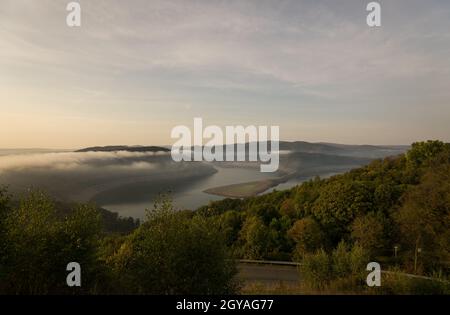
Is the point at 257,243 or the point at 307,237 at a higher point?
the point at 307,237

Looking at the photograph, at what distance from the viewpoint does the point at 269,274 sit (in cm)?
3516

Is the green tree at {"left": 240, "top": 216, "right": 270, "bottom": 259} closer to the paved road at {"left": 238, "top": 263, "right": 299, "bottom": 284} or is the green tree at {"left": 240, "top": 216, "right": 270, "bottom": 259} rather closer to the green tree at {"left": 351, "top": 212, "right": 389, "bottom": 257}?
the paved road at {"left": 238, "top": 263, "right": 299, "bottom": 284}

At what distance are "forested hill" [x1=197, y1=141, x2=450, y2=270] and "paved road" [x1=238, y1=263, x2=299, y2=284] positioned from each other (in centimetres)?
490

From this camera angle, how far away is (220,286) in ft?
46.1

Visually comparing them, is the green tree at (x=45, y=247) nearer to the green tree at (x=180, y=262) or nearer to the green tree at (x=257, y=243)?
the green tree at (x=180, y=262)

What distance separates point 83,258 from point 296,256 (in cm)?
3296

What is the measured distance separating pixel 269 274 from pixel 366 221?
16266mm

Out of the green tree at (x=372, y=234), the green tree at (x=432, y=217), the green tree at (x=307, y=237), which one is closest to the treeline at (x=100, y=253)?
the green tree at (x=432, y=217)

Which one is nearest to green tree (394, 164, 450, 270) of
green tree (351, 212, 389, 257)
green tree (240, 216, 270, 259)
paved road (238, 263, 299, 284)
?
green tree (351, 212, 389, 257)

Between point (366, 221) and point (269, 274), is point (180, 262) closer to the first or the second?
point (269, 274)

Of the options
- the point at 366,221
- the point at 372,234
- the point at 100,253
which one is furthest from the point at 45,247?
the point at 366,221

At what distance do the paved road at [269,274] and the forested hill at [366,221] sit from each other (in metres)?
4.90
